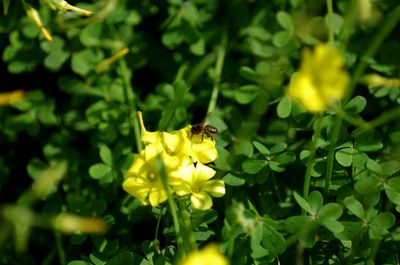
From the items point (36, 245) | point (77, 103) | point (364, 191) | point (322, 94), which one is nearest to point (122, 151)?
point (77, 103)

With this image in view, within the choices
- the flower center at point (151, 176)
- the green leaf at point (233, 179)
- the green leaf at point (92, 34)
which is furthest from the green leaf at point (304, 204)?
the green leaf at point (92, 34)

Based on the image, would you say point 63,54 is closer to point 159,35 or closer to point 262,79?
point 159,35

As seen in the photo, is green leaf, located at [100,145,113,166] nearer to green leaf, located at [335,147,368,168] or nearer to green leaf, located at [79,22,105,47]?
green leaf, located at [79,22,105,47]

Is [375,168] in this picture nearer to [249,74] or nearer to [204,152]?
[204,152]

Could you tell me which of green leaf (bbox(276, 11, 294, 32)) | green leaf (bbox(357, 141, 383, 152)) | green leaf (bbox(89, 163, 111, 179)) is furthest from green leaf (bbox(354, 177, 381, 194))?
green leaf (bbox(89, 163, 111, 179))

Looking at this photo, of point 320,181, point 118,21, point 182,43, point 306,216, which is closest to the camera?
point 306,216

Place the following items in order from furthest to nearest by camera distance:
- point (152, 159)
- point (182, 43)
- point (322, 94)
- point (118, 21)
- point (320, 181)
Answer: point (182, 43) < point (118, 21) < point (320, 181) < point (152, 159) < point (322, 94)

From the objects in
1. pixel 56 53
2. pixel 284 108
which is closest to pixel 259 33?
pixel 284 108
